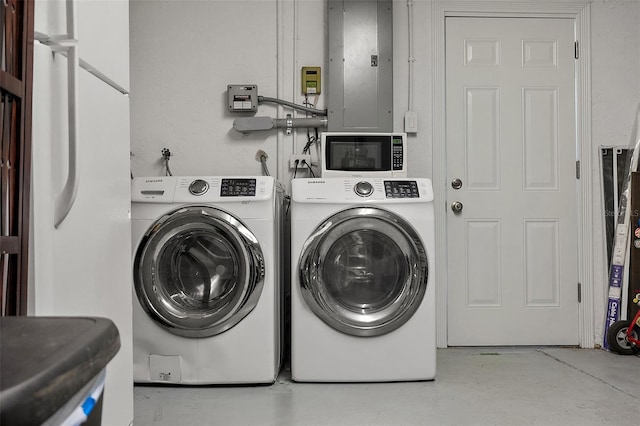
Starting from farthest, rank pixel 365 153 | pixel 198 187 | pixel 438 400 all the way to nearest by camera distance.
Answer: pixel 365 153
pixel 198 187
pixel 438 400

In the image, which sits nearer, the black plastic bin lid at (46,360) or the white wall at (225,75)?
the black plastic bin lid at (46,360)

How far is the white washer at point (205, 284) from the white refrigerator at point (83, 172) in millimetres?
868

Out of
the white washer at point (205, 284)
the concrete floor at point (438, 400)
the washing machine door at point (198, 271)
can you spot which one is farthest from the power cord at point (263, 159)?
the concrete floor at point (438, 400)

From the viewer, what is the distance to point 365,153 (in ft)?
10.1

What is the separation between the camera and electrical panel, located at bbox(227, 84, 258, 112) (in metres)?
3.33

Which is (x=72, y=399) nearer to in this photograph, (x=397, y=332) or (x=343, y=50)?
(x=397, y=332)

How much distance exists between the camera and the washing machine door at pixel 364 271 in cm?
259

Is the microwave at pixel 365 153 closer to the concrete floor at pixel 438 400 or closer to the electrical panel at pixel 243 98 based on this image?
the electrical panel at pixel 243 98

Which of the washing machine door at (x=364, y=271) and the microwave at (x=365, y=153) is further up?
the microwave at (x=365, y=153)

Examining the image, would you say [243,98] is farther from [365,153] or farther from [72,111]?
[72,111]

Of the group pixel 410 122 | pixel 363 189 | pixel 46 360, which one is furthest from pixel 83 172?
pixel 410 122

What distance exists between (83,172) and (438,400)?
1.74m

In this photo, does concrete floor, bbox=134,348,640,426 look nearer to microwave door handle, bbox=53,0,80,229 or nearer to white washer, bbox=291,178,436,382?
white washer, bbox=291,178,436,382

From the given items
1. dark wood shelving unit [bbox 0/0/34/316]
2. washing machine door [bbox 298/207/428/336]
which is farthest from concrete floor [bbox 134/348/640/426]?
dark wood shelving unit [bbox 0/0/34/316]
